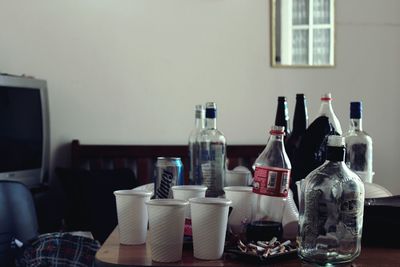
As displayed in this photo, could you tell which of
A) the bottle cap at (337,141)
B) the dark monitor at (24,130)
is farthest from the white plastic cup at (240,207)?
the dark monitor at (24,130)

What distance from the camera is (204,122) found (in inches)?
72.0

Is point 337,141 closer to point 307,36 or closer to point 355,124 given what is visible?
point 355,124

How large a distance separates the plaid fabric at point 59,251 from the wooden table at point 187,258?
0.85m

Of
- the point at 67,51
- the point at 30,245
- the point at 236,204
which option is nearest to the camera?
the point at 236,204

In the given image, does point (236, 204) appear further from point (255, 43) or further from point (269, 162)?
point (255, 43)

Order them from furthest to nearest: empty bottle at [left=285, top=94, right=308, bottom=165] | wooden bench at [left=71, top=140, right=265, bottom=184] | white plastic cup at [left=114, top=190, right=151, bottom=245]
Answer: wooden bench at [left=71, top=140, right=265, bottom=184] < empty bottle at [left=285, top=94, right=308, bottom=165] < white plastic cup at [left=114, top=190, right=151, bottom=245]

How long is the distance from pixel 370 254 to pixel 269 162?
31cm

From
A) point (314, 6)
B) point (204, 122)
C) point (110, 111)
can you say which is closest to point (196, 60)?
point (110, 111)

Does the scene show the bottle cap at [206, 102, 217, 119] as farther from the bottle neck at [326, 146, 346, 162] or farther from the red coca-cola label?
the bottle neck at [326, 146, 346, 162]

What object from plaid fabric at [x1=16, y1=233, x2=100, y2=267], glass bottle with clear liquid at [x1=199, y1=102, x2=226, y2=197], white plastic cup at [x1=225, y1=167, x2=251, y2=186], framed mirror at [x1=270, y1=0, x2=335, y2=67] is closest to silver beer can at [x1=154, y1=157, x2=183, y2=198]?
glass bottle with clear liquid at [x1=199, y1=102, x2=226, y2=197]

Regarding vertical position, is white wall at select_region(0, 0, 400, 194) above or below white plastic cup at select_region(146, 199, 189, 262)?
above

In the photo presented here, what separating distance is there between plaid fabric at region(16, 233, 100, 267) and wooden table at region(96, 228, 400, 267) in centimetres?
85

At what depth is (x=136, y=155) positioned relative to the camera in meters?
3.07

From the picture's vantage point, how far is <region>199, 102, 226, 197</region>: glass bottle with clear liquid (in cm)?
155
